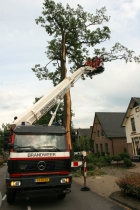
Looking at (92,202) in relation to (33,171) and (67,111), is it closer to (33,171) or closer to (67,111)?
(33,171)

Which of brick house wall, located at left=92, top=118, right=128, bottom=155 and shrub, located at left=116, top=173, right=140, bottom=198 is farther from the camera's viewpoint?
brick house wall, located at left=92, top=118, right=128, bottom=155

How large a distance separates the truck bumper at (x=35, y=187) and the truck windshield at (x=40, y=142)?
3.04ft

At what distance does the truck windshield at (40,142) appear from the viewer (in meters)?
6.63

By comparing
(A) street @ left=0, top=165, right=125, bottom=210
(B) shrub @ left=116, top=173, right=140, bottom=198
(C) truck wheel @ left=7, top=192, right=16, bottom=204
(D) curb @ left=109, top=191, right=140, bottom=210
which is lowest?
(A) street @ left=0, top=165, right=125, bottom=210

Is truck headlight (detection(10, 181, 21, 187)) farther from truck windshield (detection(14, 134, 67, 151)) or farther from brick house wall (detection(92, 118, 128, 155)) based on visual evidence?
brick house wall (detection(92, 118, 128, 155))

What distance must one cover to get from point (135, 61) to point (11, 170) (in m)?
16.1

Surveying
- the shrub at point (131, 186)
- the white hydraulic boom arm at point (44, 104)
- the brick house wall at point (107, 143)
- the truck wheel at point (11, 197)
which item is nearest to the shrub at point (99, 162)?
the white hydraulic boom arm at point (44, 104)

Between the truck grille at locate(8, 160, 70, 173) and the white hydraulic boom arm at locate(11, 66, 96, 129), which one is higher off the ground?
the white hydraulic boom arm at locate(11, 66, 96, 129)

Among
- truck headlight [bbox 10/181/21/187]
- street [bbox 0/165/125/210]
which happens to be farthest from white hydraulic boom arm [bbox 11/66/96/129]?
street [bbox 0/165/125/210]

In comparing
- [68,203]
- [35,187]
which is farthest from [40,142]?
[68,203]

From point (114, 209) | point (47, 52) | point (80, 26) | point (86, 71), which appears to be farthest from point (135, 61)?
point (114, 209)

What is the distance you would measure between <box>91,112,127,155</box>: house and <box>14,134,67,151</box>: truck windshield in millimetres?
28705

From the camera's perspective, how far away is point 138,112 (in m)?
27.0

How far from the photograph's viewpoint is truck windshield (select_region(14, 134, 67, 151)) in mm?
6627
